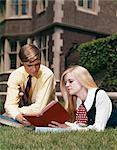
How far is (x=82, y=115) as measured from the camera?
4.36 m

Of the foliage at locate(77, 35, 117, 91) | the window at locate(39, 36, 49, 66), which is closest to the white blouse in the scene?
the foliage at locate(77, 35, 117, 91)

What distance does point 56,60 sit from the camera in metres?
16.0

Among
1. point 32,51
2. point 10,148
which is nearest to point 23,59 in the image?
point 32,51

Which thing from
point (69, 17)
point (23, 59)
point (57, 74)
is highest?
point (69, 17)

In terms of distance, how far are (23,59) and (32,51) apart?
137 millimetres

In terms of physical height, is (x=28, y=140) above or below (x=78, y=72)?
below

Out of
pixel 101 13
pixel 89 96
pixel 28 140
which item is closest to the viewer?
pixel 28 140

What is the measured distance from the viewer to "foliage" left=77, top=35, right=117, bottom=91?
11.7 meters

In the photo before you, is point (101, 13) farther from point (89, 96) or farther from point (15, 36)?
point (89, 96)

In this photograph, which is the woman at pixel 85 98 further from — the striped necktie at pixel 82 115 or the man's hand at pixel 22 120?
the man's hand at pixel 22 120

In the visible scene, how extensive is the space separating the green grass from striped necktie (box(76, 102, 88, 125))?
262 millimetres

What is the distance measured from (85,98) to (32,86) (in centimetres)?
80

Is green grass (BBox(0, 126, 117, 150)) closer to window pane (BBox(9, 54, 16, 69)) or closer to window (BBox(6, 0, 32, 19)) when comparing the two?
window (BBox(6, 0, 32, 19))

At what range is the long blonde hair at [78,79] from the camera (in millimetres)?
4273
